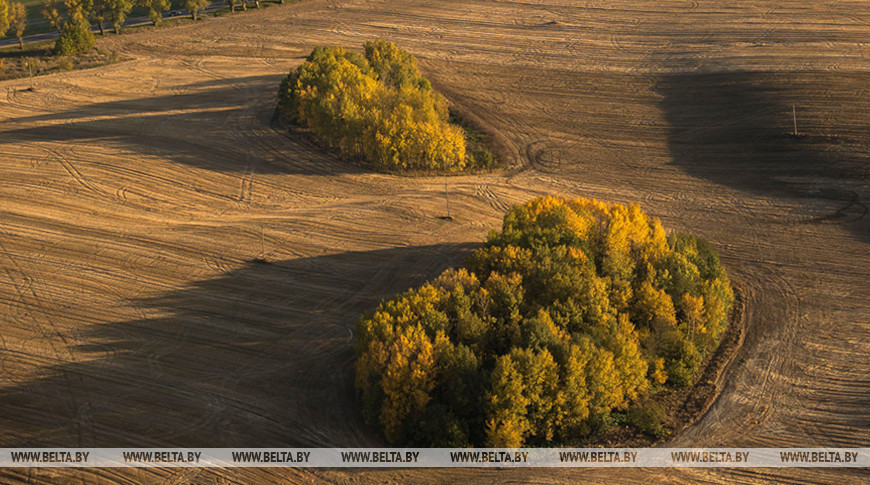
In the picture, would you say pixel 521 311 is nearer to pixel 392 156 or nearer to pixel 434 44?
pixel 392 156

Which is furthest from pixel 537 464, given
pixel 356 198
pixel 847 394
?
pixel 356 198

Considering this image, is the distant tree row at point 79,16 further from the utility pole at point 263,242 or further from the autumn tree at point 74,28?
the utility pole at point 263,242

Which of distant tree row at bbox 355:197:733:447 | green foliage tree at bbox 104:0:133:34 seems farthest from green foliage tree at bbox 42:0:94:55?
distant tree row at bbox 355:197:733:447

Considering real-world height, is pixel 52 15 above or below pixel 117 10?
below

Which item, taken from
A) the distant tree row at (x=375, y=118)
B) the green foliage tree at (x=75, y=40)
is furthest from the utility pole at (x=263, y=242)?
the green foliage tree at (x=75, y=40)

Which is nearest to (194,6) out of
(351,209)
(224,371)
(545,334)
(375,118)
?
(375,118)

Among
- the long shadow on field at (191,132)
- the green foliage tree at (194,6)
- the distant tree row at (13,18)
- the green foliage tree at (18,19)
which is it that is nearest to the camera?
the long shadow on field at (191,132)

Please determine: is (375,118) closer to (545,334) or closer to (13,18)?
(545,334)

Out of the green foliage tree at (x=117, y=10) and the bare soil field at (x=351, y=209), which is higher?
the green foliage tree at (x=117, y=10)
